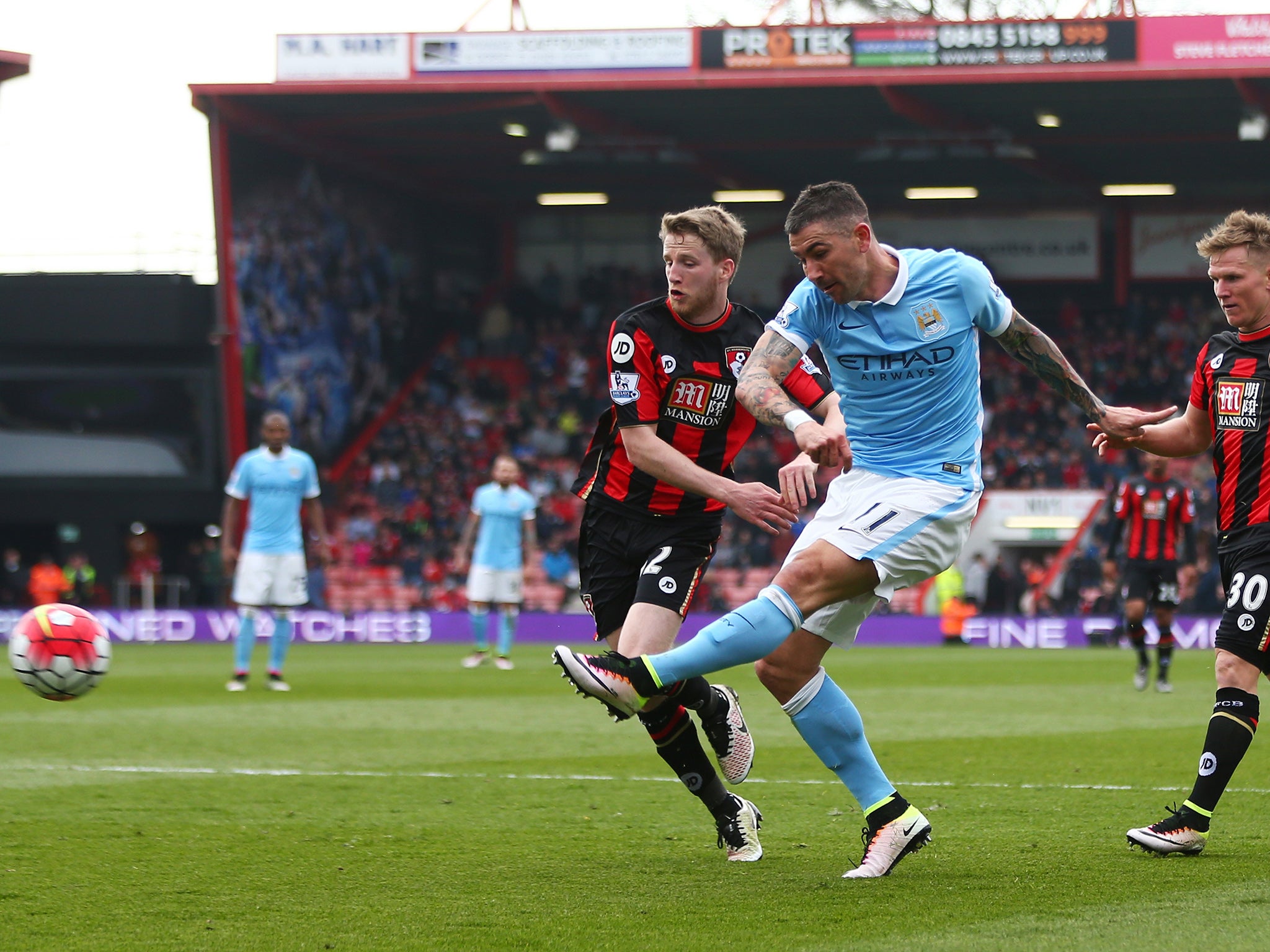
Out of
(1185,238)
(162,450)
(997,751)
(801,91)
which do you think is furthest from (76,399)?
(997,751)

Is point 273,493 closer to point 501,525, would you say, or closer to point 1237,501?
point 501,525

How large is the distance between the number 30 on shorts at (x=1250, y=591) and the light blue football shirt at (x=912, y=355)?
1027mm

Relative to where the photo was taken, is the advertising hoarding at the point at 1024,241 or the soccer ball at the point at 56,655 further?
the advertising hoarding at the point at 1024,241

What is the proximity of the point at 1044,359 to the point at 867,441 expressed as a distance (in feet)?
2.39

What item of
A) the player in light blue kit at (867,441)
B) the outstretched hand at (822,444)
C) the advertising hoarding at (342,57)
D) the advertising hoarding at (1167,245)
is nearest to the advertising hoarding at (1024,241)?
the advertising hoarding at (1167,245)

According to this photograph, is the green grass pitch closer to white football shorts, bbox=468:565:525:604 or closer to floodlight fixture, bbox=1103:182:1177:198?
white football shorts, bbox=468:565:525:604

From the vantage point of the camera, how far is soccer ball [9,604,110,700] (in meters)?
6.83

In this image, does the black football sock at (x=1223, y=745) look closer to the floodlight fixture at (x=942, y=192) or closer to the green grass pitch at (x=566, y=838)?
the green grass pitch at (x=566, y=838)

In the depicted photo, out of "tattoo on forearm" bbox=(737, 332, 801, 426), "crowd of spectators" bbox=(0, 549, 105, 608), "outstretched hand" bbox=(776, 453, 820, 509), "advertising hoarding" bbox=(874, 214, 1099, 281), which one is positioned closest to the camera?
"outstretched hand" bbox=(776, 453, 820, 509)

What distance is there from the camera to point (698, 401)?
5984 mm

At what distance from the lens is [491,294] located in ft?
127

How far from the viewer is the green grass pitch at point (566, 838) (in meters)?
4.44

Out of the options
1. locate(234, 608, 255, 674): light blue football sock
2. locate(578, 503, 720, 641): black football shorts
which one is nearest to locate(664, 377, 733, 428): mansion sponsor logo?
locate(578, 503, 720, 641): black football shorts

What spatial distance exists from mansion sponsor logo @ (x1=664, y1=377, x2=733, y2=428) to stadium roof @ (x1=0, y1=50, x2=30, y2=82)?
2822 centimetres
